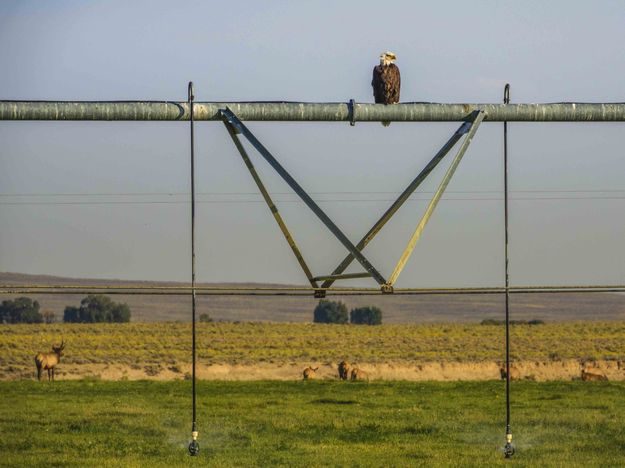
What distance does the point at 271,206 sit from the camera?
1518cm

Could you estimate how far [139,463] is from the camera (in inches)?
949

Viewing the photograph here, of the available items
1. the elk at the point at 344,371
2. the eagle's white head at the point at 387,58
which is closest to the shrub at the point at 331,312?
the elk at the point at 344,371

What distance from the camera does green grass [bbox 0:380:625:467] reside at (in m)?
25.2

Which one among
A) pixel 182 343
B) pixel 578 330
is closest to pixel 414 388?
pixel 182 343

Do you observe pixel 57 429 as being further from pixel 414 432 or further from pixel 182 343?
pixel 182 343

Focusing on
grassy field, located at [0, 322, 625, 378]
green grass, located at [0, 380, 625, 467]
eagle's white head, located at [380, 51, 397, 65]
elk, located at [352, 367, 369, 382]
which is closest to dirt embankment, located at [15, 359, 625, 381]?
grassy field, located at [0, 322, 625, 378]

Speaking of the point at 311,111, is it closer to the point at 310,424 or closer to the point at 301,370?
the point at 310,424

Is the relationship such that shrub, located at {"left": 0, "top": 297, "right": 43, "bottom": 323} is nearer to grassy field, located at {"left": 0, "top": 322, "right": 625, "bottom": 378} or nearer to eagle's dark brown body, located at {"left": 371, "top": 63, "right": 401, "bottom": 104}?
grassy field, located at {"left": 0, "top": 322, "right": 625, "bottom": 378}

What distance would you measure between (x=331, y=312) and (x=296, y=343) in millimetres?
44152

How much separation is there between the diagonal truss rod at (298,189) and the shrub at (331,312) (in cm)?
12555

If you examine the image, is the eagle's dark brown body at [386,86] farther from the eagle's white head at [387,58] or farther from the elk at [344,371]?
the elk at [344,371]

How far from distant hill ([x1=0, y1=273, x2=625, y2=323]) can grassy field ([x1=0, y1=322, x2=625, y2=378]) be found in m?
33.1

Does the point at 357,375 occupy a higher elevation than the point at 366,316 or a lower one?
higher

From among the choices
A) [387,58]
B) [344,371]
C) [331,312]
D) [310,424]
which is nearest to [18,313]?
[331,312]
